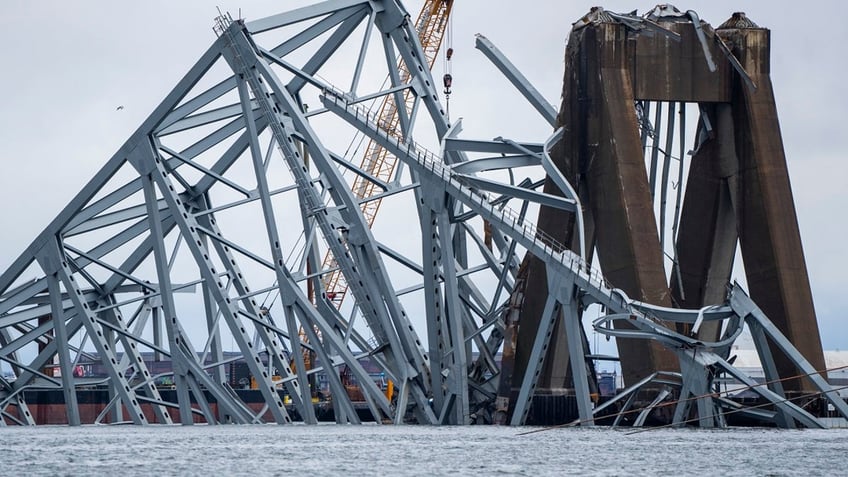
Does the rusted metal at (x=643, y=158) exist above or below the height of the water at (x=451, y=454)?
above

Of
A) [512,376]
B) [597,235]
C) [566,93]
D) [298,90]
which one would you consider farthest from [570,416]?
[298,90]

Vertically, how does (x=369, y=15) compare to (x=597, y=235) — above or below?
above

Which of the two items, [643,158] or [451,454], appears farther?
[643,158]

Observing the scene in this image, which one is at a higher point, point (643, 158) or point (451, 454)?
point (643, 158)

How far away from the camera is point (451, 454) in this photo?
35.0 meters

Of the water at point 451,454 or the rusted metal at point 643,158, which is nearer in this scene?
the water at point 451,454

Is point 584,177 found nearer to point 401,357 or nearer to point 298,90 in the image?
point 401,357

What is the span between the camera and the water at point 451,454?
2892cm

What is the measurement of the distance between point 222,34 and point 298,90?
14.6 feet

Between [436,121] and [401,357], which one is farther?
[436,121]

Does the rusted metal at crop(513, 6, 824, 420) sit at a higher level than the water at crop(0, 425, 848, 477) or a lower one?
higher

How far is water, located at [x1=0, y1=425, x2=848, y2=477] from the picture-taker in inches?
1139

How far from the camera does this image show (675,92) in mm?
62281

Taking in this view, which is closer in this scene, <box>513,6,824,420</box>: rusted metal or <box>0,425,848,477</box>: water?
<box>0,425,848,477</box>: water
